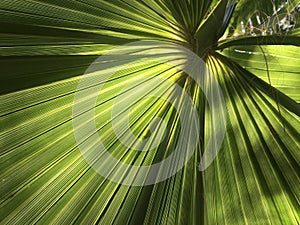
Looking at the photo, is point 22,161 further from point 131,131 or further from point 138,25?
point 138,25

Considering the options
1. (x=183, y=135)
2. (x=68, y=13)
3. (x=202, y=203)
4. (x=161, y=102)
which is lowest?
(x=202, y=203)

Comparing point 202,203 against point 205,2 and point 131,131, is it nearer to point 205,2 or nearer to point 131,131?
point 131,131

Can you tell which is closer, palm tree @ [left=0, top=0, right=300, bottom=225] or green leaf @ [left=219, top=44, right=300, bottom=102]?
palm tree @ [left=0, top=0, right=300, bottom=225]

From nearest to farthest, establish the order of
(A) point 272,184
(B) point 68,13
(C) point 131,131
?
(B) point 68,13 < (A) point 272,184 < (C) point 131,131

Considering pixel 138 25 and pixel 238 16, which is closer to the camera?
pixel 138 25

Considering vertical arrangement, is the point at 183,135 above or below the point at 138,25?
below

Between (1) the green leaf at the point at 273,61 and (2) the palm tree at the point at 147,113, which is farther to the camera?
(1) the green leaf at the point at 273,61

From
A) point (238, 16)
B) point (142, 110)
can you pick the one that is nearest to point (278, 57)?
point (238, 16)

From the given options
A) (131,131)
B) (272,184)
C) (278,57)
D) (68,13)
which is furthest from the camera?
(278,57)
